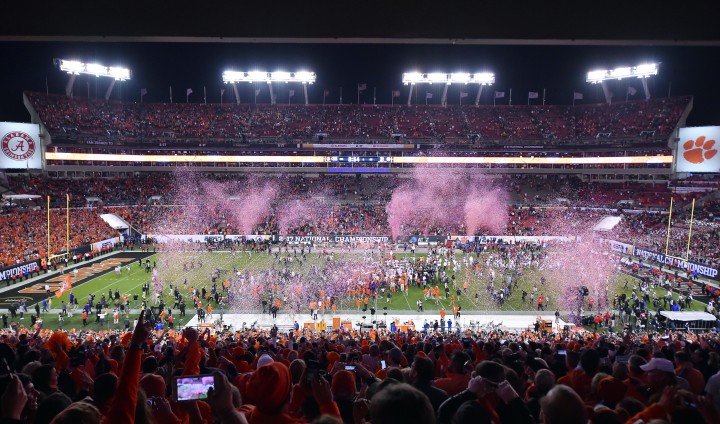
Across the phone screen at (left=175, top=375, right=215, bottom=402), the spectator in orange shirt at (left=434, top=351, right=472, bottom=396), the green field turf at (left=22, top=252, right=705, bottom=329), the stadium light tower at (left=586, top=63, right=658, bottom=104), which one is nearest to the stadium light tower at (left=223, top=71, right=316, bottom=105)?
the green field turf at (left=22, top=252, right=705, bottom=329)

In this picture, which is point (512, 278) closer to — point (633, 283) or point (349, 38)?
point (633, 283)

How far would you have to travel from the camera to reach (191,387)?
3.39 m

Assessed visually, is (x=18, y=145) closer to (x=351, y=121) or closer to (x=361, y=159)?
(x=361, y=159)

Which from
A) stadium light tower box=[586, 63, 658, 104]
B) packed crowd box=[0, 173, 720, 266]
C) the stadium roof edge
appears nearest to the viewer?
the stadium roof edge

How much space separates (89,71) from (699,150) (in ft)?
237

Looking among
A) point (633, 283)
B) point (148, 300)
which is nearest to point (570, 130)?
point (633, 283)

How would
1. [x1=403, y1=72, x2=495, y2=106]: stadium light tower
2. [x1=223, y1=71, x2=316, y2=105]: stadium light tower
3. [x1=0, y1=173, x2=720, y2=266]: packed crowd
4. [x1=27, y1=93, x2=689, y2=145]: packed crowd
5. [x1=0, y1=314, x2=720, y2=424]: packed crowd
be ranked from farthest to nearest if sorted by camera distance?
1. [x1=223, y1=71, x2=316, y2=105]: stadium light tower
2. [x1=403, y1=72, x2=495, y2=106]: stadium light tower
3. [x1=27, y1=93, x2=689, y2=145]: packed crowd
4. [x1=0, y1=173, x2=720, y2=266]: packed crowd
5. [x1=0, y1=314, x2=720, y2=424]: packed crowd

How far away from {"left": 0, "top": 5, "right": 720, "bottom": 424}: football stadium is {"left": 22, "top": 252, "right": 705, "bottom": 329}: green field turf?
0.80ft

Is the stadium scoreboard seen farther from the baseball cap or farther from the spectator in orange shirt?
the baseball cap

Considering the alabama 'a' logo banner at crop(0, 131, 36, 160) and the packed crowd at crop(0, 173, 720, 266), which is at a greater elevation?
the alabama 'a' logo banner at crop(0, 131, 36, 160)

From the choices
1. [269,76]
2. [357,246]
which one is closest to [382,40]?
[357,246]

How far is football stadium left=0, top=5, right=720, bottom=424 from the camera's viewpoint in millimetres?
3283

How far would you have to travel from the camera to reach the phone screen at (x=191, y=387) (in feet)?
Result: 10.9

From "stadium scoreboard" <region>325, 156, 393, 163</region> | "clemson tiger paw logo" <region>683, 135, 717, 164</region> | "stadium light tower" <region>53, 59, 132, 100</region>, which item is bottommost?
"stadium scoreboard" <region>325, 156, 393, 163</region>
